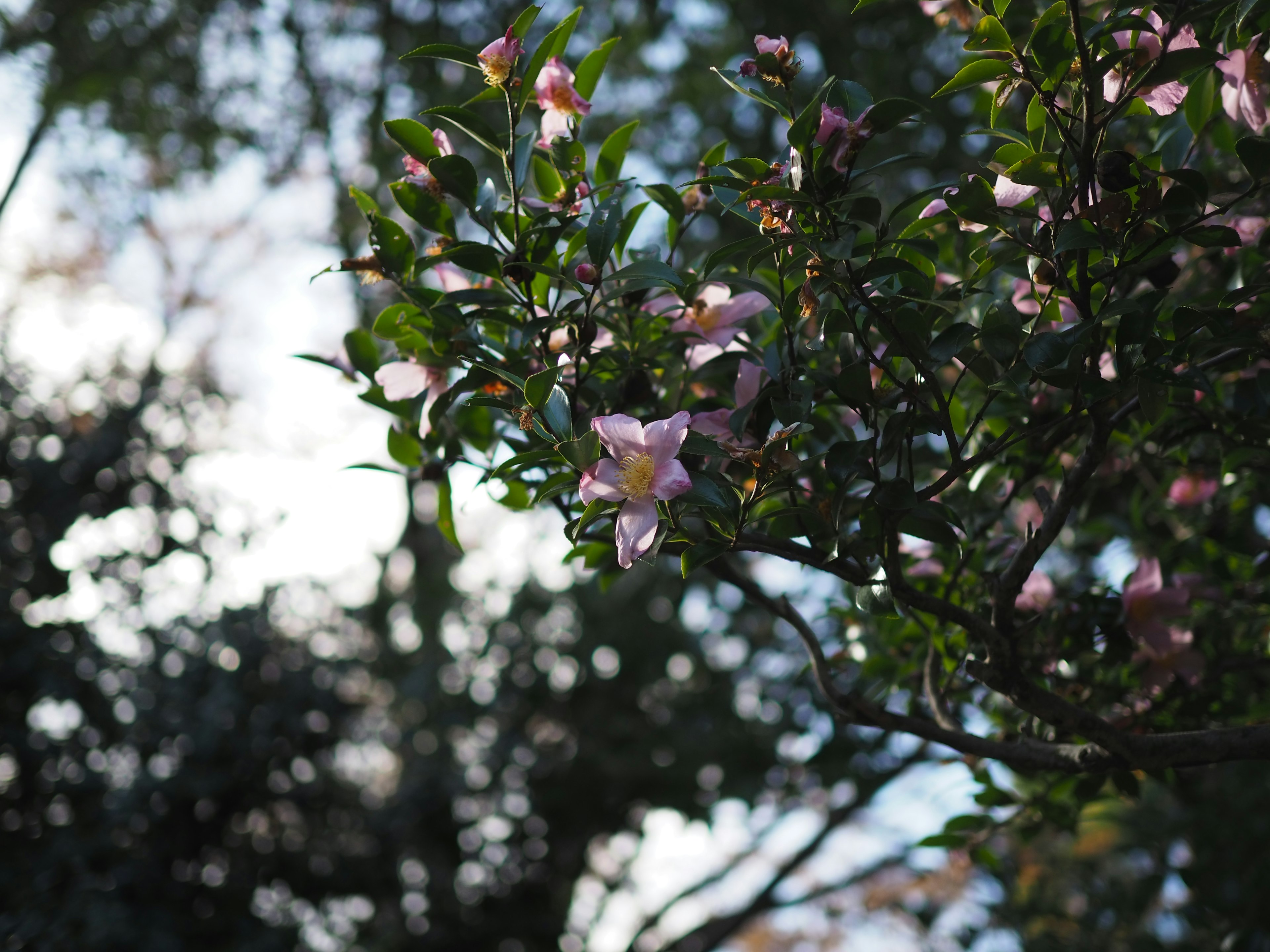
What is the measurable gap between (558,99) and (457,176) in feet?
0.56

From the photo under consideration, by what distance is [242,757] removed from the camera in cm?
312

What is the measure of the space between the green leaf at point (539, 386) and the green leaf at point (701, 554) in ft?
0.64

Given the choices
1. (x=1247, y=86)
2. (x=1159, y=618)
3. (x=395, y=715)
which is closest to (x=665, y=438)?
(x=1247, y=86)

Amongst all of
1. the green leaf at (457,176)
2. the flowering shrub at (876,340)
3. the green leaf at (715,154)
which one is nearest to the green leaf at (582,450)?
the flowering shrub at (876,340)

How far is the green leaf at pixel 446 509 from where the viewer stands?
3.57 ft

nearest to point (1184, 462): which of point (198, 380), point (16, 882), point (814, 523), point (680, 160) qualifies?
point (814, 523)

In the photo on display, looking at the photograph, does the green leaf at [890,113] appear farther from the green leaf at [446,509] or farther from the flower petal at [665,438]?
the green leaf at [446,509]

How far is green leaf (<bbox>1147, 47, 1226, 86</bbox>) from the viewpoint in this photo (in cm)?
80

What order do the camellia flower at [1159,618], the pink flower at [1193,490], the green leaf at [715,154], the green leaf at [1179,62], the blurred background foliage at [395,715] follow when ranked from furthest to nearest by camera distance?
1. the blurred background foliage at [395,715]
2. the pink flower at [1193,490]
3. the camellia flower at [1159,618]
4. the green leaf at [715,154]
5. the green leaf at [1179,62]

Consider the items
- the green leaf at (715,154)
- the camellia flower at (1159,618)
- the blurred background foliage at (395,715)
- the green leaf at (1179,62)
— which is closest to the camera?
the green leaf at (1179,62)

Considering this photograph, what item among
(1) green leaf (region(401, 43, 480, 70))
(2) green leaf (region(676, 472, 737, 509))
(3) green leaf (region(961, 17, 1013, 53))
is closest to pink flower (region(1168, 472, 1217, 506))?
(3) green leaf (region(961, 17, 1013, 53))

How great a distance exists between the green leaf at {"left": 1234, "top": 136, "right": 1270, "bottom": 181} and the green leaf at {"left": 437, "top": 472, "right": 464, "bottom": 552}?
0.87m

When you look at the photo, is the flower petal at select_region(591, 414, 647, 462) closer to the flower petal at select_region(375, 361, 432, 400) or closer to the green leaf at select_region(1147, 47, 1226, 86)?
the flower petal at select_region(375, 361, 432, 400)

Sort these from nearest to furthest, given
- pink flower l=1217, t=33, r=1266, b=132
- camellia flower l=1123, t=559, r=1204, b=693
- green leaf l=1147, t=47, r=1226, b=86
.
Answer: green leaf l=1147, t=47, r=1226, b=86, pink flower l=1217, t=33, r=1266, b=132, camellia flower l=1123, t=559, r=1204, b=693
